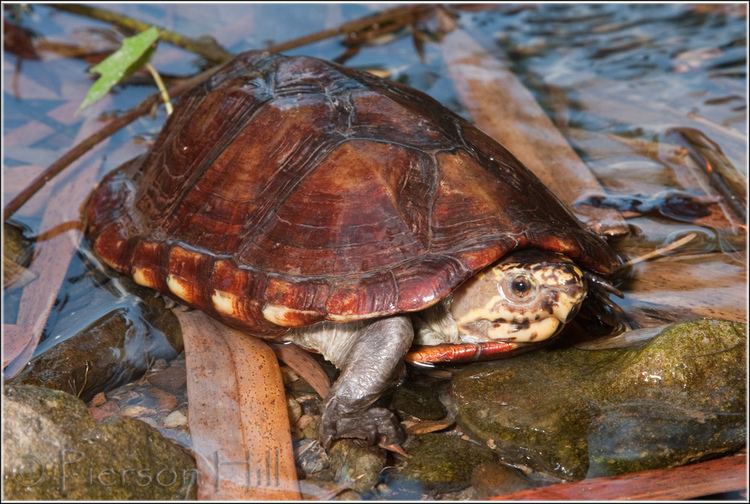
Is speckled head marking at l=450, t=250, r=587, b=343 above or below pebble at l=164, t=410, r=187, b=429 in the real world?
above

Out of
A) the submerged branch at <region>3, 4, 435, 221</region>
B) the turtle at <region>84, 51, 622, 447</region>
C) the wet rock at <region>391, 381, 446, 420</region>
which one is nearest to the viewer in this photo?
the turtle at <region>84, 51, 622, 447</region>

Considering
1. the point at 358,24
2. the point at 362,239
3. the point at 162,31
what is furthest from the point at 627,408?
the point at 162,31

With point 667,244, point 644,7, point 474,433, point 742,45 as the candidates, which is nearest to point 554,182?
point 667,244

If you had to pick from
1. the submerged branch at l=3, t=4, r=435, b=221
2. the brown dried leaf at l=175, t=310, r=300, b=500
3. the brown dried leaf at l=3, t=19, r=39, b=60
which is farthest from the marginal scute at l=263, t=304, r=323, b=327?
the brown dried leaf at l=3, t=19, r=39, b=60

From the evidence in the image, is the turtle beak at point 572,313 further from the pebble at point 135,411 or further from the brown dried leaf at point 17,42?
the brown dried leaf at point 17,42

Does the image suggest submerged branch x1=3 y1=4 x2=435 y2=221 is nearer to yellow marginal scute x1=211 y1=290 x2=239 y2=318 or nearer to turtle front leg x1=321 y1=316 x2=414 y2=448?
yellow marginal scute x1=211 y1=290 x2=239 y2=318

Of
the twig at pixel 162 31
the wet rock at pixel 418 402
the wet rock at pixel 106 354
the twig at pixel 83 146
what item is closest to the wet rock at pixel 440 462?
the wet rock at pixel 418 402
